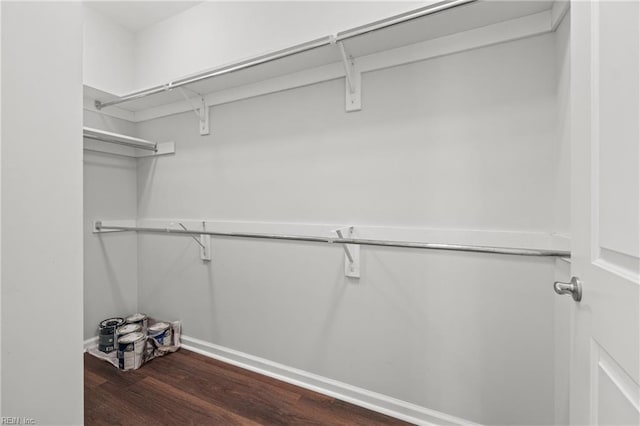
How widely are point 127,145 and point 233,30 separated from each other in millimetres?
1203

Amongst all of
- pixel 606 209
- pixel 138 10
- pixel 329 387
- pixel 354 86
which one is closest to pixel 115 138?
pixel 138 10

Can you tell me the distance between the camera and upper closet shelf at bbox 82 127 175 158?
189 centimetres

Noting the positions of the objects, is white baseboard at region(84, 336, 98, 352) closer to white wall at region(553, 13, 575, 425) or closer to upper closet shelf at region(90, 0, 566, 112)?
upper closet shelf at region(90, 0, 566, 112)

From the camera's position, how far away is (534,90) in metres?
1.16

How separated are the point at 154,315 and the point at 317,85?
2.12m

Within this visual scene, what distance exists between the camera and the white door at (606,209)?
1.64 feet

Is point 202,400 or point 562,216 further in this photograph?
point 202,400

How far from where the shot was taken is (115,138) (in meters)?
1.87

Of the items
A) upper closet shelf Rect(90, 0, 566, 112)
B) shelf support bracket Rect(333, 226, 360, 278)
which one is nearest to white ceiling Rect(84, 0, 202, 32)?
upper closet shelf Rect(90, 0, 566, 112)

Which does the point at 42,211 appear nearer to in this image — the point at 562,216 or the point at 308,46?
the point at 308,46

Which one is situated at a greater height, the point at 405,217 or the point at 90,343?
the point at 405,217

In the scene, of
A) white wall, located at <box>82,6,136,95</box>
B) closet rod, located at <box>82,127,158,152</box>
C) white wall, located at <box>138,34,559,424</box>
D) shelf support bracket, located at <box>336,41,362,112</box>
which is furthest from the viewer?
white wall, located at <box>82,6,136,95</box>

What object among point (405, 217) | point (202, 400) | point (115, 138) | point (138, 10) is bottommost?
point (202, 400)

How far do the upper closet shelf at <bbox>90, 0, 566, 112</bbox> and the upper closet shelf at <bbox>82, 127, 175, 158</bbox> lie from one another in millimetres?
275
